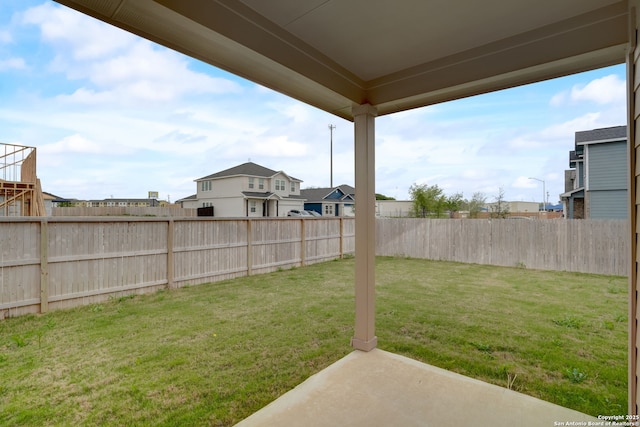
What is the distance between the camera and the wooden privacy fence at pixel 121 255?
11.4ft

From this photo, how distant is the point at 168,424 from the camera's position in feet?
5.45

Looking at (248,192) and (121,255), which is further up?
(248,192)

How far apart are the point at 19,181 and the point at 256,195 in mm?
13724

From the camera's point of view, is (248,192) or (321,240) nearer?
(321,240)

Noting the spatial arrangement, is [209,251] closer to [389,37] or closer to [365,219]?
[365,219]

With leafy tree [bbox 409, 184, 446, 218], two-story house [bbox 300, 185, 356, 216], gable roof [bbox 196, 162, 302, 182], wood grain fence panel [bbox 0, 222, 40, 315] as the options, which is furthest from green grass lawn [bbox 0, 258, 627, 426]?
two-story house [bbox 300, 185, 356, 216]

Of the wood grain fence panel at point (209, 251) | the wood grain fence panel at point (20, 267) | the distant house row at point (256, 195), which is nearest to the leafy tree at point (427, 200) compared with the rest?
the distant house row at point (256, 195)

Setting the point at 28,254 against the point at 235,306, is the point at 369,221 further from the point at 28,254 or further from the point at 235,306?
the point at 28,254

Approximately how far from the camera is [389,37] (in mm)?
1751

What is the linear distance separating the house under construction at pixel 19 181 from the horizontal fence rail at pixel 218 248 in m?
0.91

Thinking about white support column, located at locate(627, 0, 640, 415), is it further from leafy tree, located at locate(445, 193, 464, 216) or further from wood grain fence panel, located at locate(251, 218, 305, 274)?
leafy tree, located at locate(445, 193, 464, 216)

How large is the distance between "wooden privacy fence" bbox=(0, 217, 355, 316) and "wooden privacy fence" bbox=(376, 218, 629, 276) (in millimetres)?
3577

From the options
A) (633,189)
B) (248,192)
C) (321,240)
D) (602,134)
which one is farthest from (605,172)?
(248,192)

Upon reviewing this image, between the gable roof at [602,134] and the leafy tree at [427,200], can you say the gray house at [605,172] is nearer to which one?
the gable roof at [602,134]
